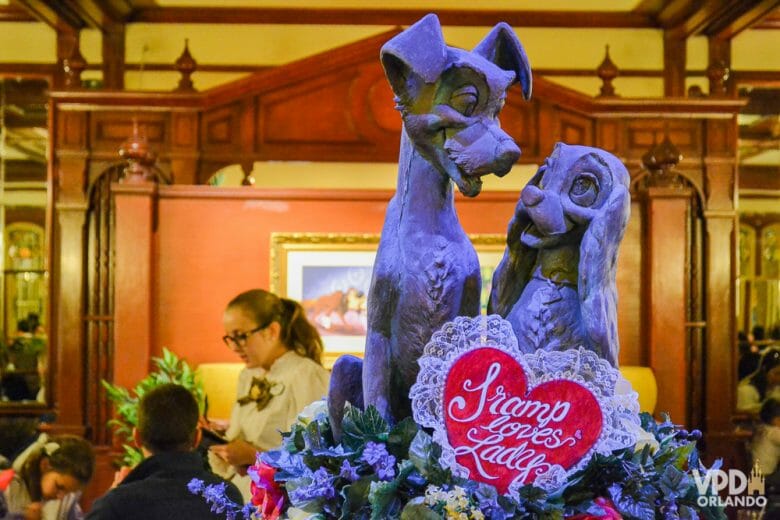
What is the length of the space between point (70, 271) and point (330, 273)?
57.3 inches

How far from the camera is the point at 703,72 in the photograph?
7285 millimetres

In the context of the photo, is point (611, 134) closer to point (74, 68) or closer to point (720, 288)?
point (720, 288)

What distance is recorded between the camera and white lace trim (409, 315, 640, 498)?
1231 mm

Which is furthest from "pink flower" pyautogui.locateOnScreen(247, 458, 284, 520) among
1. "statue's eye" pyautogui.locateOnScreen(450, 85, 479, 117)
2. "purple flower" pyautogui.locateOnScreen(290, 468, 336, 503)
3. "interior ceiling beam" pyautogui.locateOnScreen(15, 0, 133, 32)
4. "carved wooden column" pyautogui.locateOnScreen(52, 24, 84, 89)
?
"carved wooden column" pyautogui.locateOnScreen(52, 24, 84, 89)

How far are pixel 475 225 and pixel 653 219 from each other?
882 mm

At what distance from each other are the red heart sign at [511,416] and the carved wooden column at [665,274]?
177 inches

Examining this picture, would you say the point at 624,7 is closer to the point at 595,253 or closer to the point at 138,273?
the point at 138,273

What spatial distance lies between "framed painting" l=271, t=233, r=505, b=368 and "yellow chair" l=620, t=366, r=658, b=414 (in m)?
0.84

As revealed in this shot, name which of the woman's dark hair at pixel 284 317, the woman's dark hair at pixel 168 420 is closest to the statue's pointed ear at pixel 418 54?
the woman's dark hair at pixel 168 420

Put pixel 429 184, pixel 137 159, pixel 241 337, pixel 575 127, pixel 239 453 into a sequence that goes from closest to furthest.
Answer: pixel 429 184
pixel 239 453
pixel 241 337
pixel 137 159
pixel 575 127

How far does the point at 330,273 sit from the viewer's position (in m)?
5.72

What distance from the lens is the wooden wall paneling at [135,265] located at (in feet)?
18.1

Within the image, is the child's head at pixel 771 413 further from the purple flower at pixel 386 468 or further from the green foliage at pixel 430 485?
the purple flower at pixel 386 468
